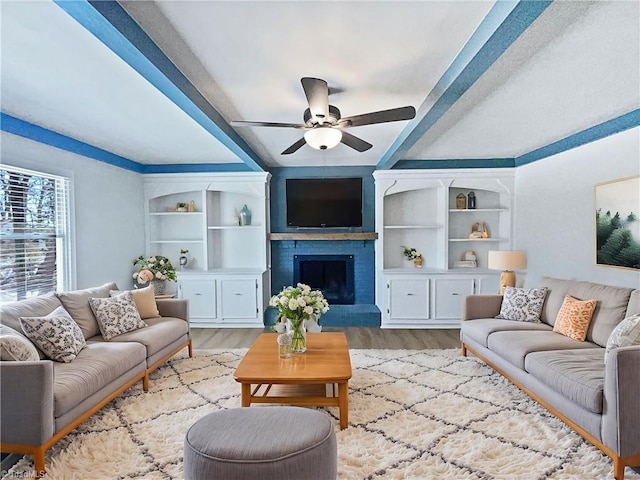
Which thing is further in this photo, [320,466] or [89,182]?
[89,182]

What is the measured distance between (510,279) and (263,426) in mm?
3894

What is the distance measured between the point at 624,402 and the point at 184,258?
542 cm

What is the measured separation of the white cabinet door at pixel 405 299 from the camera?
551 centimetres

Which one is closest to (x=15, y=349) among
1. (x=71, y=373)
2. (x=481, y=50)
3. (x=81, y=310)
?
(x=71, y=373)

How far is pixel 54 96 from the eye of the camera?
294 centimetres

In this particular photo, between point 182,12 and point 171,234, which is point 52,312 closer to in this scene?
point 182,12

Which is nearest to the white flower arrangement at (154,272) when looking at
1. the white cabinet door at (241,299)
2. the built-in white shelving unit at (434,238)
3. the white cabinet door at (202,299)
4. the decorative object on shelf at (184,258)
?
the white cabinet door at (202,299)

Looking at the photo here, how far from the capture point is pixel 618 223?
351 cm

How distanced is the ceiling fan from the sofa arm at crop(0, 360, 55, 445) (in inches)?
78.9

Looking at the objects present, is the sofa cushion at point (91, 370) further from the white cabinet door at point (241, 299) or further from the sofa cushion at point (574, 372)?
the sofa cushion at point (574, 372)

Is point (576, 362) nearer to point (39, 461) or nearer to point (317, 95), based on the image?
point (317, 95)

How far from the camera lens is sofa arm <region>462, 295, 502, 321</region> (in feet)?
13.7

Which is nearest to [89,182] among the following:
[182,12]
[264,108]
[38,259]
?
[38,259]

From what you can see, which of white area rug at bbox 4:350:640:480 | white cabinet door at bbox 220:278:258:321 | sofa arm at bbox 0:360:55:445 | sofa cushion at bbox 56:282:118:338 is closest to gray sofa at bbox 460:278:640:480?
white area rug at bbox 4:350:640:480
